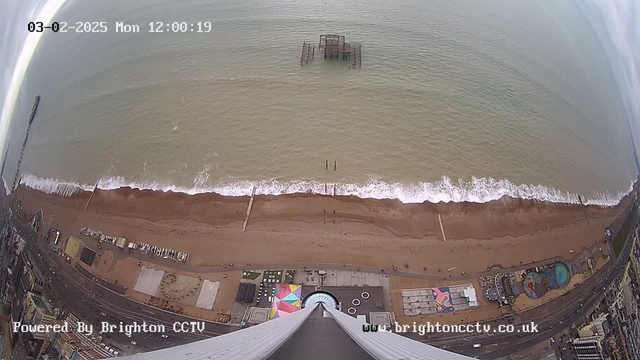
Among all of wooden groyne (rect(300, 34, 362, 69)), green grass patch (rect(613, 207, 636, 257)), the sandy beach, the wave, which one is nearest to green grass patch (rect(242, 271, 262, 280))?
the sandy beach

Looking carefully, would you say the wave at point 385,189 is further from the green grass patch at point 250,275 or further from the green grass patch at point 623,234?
the green grass patch at point 250,275

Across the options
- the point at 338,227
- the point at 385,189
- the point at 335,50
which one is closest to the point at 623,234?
the point at 385,189

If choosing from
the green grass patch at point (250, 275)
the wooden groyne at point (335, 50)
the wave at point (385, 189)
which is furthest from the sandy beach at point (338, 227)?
the wooden groyne at point (335, 50)

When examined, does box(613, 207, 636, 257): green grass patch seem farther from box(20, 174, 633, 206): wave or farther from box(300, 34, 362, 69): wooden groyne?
box(300, 34, 362, 69): wooden groyne

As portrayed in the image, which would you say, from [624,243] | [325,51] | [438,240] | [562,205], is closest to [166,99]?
[325,51]

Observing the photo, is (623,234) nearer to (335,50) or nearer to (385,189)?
(385,189)
